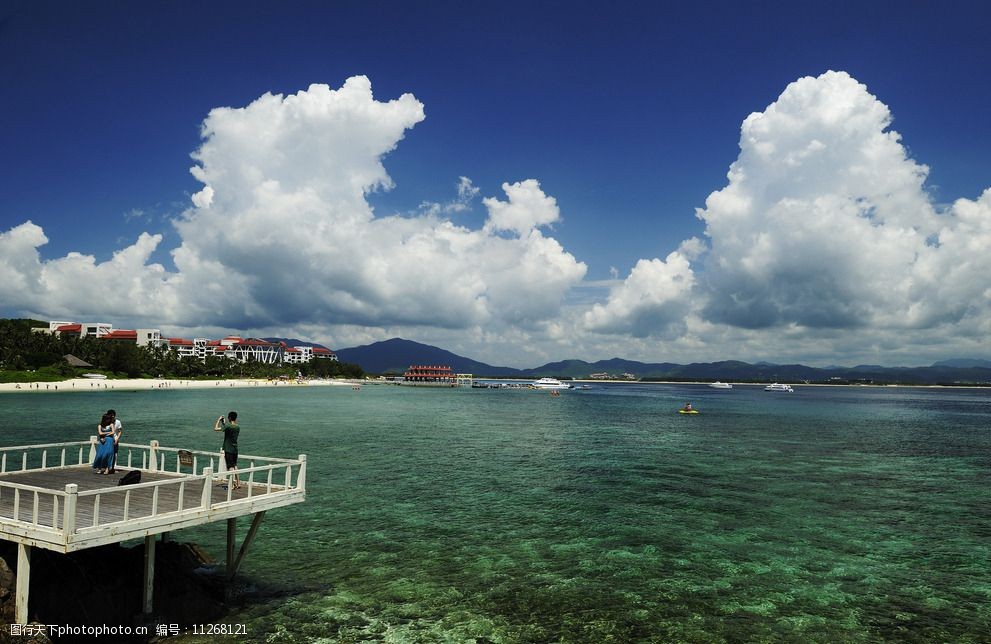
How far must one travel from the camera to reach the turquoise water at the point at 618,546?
17984mm

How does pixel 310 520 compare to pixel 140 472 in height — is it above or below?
below

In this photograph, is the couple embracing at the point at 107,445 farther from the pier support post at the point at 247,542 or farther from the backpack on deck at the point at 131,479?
the pier support post at the point at 247,542

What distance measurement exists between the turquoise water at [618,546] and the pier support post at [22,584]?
5402 mm

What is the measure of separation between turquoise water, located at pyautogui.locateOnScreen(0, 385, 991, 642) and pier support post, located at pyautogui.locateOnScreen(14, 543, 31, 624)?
5.40 m

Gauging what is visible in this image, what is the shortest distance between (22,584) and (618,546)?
20.9 metres

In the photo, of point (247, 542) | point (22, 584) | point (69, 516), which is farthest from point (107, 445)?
point (69, 516)

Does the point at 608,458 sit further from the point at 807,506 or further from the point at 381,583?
the point at 381,583

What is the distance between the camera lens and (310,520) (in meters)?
29.0

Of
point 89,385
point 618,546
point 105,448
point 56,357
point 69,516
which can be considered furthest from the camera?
point 56,357

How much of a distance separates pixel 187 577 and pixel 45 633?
4448 millimetres

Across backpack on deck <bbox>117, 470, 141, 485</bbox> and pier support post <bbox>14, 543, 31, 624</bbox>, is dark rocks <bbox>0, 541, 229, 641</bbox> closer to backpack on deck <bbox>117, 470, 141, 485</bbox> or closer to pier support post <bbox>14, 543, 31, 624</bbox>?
pier support post <bbox>14, 543, 31, 624</bbox>

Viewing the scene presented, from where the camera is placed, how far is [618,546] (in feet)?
85.5

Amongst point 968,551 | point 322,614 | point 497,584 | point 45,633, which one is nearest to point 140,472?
point 45,633

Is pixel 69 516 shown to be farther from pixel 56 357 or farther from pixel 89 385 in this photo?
pixel 56 357
